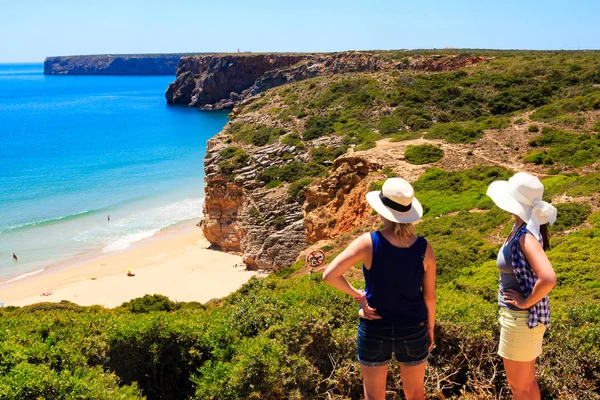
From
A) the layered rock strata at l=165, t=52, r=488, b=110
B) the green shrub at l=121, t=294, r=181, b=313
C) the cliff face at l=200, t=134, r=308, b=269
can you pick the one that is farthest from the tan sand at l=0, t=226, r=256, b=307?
the layered rock strata at l=165, t=52, r=488, b=110

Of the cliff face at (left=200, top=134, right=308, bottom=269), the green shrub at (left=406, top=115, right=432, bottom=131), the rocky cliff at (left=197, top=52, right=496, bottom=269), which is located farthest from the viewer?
the green shrub at (left=406, top=115, right=432, bottom=131)

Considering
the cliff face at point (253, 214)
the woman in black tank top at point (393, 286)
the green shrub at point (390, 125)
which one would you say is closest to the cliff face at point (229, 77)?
the green shrub at point (390, 125)

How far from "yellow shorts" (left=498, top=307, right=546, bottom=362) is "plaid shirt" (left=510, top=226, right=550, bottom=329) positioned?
0.06 meters

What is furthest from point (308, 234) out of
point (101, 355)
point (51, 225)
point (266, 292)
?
point (51, 225)

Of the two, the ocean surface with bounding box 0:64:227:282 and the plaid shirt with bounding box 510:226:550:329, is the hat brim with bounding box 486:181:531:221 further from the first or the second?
the ocean surface with bounding box 0:64:227:282

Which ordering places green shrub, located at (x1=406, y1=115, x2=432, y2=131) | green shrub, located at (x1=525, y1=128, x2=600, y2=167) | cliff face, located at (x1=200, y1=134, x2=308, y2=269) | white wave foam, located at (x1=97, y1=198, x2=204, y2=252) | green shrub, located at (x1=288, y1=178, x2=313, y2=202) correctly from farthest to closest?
white wave foam, located at (x1=97, y1=198, x2=204, y2=252) → green shrub, located at (x1=406, y1=115, x2=432, y2=131) → green shrub, located at (x1=288, y1=178, x2=313, y2=202) → cliff face, located at (x1=200, y1=134, x2=308, y2=269) → green shrub, located at (x1=525, y1=128, x2=600, y2=167)

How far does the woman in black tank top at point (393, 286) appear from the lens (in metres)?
3.90

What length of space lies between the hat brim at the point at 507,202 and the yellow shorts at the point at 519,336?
2.67ft

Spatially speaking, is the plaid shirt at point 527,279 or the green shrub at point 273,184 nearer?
the plaid shirt at point 527,279

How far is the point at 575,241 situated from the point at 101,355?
422 inches

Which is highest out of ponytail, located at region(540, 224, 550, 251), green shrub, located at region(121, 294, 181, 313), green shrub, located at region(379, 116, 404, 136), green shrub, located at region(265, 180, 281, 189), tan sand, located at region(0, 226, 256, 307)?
ponytail, located at region(540, 224, 550, 251)

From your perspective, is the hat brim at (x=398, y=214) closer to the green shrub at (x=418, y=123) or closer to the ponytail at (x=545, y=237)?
the ponytail at (x=545, y=237)

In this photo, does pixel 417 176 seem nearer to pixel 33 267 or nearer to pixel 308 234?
pixel 308 234

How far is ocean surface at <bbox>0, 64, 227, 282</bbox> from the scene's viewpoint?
3475cm
